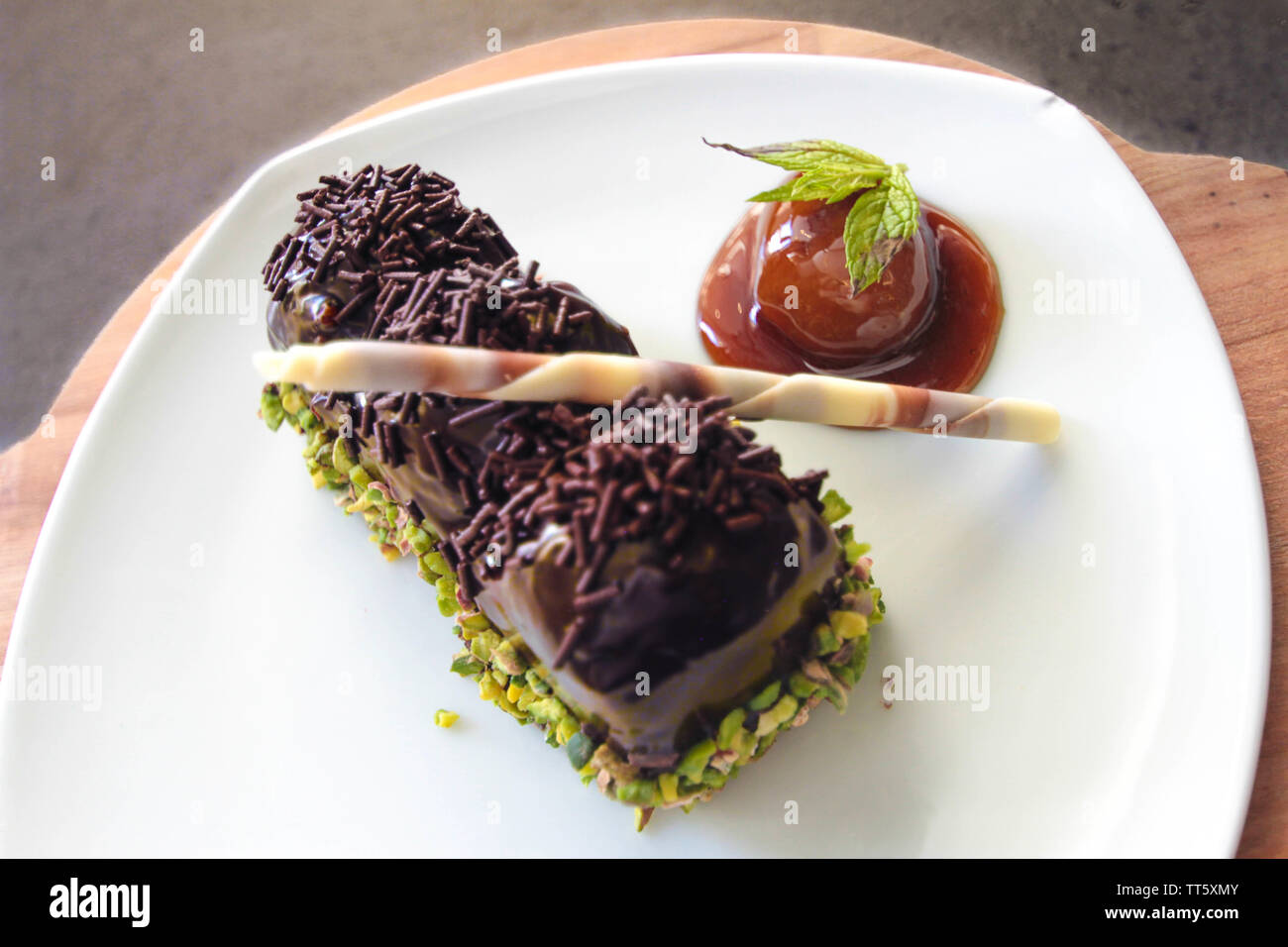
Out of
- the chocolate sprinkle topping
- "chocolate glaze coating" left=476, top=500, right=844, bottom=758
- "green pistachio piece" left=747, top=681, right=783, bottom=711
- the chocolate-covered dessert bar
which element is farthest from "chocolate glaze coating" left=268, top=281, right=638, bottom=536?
"green pistachio piece" left=747, top=681, right=783, bottom=711

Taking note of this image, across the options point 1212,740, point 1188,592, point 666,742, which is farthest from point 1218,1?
point 666,742

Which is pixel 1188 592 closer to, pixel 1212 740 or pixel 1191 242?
pixel 1212 740

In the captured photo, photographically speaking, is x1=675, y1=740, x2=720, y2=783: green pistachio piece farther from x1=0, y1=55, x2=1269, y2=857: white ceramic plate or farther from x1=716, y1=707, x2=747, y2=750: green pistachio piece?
x1=0, y1=55, x2=1269, y2=857: white ceramic plate

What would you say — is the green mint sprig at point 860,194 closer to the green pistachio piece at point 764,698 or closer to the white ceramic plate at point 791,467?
the white ceramic plate at point 791,467

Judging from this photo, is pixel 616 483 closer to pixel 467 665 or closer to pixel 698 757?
pixel 698 757

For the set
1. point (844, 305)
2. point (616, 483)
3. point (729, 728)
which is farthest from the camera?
point (844, 305)

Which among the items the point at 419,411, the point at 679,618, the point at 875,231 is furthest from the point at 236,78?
the point at 679,618

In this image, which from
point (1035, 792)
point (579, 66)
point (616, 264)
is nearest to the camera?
point (1035, 792)
